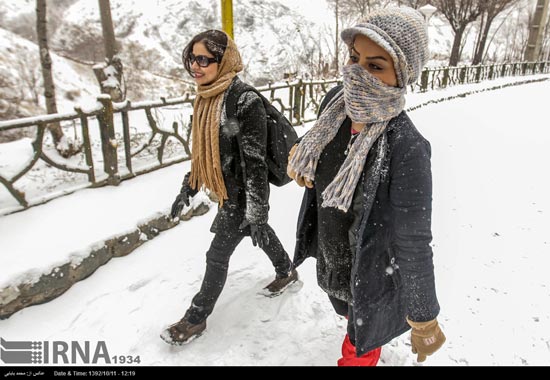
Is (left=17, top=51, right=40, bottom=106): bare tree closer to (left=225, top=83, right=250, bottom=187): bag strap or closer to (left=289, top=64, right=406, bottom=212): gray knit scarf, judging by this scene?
(left=225, top=83, right=250, bottom=187): bag strap

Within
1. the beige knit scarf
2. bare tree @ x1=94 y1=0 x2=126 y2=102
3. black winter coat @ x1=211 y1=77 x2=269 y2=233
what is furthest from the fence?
black winter coat @ x1=211 y1=77 x2=269 y2=233

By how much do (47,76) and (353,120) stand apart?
560 centimetres

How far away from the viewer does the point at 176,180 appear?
4.41 meters

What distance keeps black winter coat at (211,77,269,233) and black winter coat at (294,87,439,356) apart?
1.92ft

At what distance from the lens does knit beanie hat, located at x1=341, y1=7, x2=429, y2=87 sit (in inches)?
49.3

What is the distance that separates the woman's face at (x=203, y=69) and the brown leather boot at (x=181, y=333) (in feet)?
4.89

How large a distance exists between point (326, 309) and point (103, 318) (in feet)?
5.17

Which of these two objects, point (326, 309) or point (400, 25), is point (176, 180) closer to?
point (326, 309)

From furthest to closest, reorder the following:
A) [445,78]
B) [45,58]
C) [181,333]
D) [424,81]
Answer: [445,78]
[424,81]
[45,58]
[181,333]

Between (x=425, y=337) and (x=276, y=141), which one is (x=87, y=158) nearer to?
(x=276, y=141)

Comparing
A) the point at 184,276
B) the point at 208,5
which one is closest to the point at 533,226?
the point at 184,276

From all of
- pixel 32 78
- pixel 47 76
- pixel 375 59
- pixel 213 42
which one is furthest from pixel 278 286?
pixel 32 78

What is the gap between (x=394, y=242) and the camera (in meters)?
1.49

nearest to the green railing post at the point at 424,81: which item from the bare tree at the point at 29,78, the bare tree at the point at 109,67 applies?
the bare tree at the point at 109,67
